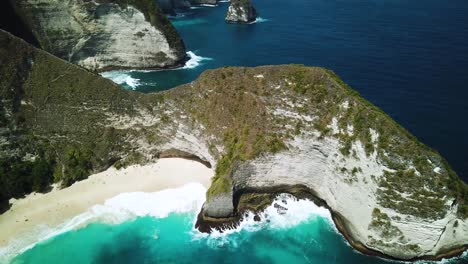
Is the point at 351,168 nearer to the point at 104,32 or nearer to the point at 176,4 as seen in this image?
the point at 104,32

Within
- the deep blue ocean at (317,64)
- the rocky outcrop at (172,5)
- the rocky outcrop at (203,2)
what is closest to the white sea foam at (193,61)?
the deep blue ocean at (317,64)

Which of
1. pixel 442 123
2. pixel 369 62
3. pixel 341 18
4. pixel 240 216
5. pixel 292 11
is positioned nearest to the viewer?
pixel 240 216

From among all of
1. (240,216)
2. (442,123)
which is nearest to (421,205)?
(240,216)

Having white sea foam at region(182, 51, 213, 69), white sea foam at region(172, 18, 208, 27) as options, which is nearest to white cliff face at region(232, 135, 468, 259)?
white sea foam at region(182, 51, 213, 69)

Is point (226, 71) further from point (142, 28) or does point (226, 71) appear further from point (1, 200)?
point (142, 28)

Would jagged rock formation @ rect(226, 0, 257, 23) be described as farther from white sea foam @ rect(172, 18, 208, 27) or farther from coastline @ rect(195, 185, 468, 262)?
coastline @ rect(195, 185, 468, 262)

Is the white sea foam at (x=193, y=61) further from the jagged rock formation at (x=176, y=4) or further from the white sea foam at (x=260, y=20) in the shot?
the jagged rock formation at (x=176, y=4)
